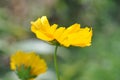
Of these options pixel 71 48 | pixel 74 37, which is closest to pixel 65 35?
pixel 74 37

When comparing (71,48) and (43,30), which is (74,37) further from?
(71,48)

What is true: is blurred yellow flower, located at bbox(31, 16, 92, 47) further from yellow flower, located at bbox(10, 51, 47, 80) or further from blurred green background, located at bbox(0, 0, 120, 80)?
blurred green background, located at bbox(0, 0, 120, 80)

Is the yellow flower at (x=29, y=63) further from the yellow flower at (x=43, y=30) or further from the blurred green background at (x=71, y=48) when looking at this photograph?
the blurred green background at (x=71, y=48)

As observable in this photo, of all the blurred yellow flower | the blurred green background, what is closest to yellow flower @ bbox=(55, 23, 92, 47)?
the blurred yellow flower

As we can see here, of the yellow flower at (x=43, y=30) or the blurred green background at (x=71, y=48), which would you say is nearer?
the yellow flower at (x=43, y=30)

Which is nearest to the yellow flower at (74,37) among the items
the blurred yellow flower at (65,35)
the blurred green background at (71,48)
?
the blurred yellow flower at (65,35)

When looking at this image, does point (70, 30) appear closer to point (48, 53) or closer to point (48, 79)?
point (48, 79)

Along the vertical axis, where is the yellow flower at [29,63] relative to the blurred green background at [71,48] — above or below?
below
